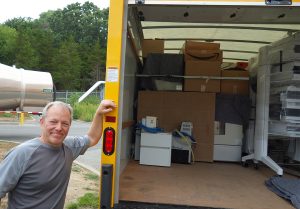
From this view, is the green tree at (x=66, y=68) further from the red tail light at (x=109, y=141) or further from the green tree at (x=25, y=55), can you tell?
the red tail light at (x=109, y=141)

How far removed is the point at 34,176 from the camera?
8.18 feet

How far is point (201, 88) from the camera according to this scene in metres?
6.25

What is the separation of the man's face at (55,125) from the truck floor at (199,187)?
3.65ft

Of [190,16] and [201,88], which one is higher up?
[190,16]

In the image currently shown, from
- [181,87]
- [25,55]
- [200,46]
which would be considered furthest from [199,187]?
[25,55]

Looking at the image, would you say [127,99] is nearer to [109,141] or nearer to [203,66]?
[109,141]

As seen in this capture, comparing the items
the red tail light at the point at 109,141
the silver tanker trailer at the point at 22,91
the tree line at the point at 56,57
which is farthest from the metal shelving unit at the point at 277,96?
the tree line at the point at 56,57

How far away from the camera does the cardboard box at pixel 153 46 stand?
6.65 metres

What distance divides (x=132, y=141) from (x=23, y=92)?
8494 millimetres

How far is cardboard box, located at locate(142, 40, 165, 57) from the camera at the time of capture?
6.65m

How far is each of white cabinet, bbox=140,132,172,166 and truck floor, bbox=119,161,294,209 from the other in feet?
0.43

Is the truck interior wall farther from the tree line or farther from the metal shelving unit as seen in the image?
the tree line

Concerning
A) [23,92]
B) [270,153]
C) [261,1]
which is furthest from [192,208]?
[23,92]

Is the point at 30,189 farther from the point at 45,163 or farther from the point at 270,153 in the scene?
the point at 270,153
